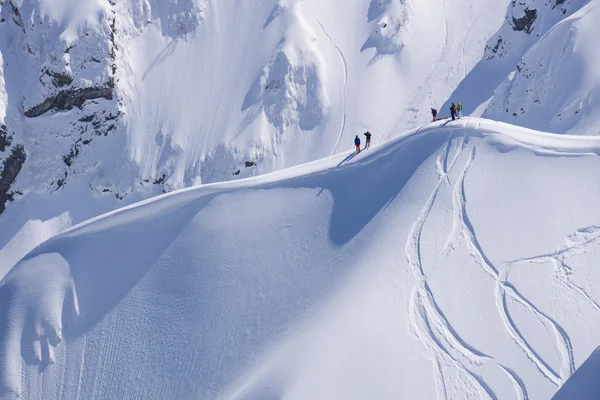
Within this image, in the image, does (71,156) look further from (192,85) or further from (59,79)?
(192,85)

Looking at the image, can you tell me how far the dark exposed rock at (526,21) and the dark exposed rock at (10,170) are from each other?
33972 mm

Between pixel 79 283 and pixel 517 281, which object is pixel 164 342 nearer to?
pixel 79 283

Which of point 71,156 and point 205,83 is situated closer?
point 71,156

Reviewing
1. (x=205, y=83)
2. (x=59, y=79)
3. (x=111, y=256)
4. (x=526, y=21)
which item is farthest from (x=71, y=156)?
(x=526, y=21)

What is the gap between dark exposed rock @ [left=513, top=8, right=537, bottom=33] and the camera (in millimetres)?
47750

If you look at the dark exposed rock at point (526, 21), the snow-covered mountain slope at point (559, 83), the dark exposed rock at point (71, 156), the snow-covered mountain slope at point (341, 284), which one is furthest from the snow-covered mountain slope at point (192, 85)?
the snow-covered mountain slope at point (341, 284)

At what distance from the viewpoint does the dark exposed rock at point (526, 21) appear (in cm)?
4775

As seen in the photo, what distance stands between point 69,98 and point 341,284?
35052mm

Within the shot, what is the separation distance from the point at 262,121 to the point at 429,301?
30022mm

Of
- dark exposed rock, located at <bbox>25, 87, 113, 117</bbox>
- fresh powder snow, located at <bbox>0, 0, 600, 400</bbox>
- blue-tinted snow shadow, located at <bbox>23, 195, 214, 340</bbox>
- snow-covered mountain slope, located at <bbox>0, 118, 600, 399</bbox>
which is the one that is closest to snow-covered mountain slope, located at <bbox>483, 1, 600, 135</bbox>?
fresh powder snow, located at <bbox>0, 0, 600, 400</bbox>

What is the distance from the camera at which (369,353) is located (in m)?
20.7

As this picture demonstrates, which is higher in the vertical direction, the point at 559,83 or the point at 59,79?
the point at 59,79

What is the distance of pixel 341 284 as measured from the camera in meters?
23.3

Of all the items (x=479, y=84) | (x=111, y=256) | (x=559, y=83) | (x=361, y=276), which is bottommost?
(x=361, y=276)
